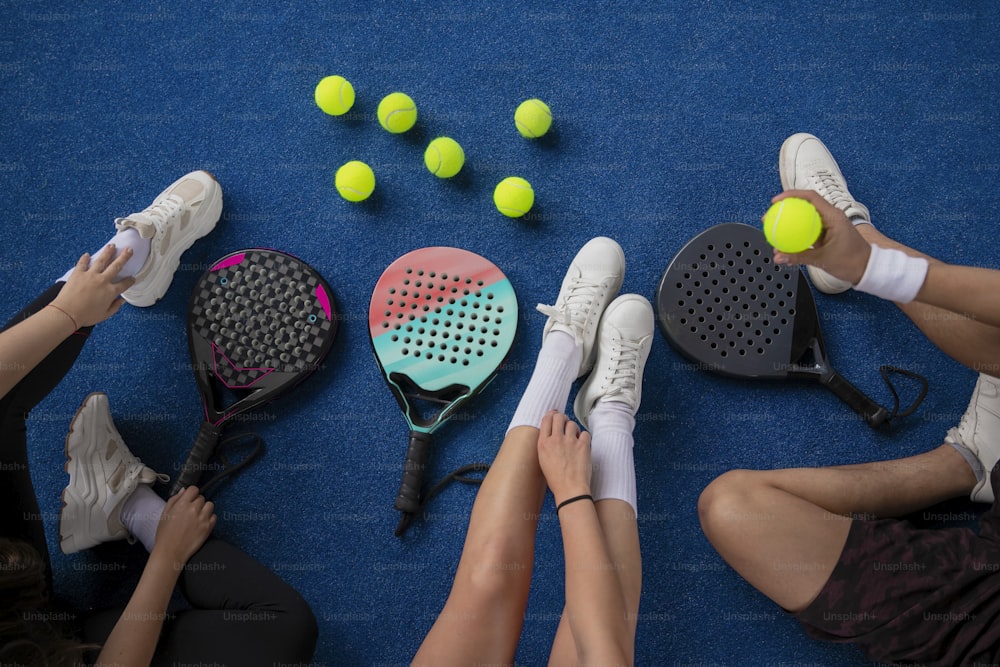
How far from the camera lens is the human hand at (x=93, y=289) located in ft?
3.14

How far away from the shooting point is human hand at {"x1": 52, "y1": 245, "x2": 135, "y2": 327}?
3.14 ft

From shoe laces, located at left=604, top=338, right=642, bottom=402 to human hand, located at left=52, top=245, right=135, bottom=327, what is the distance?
0.75 m

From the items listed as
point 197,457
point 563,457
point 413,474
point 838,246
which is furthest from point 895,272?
point 197,457

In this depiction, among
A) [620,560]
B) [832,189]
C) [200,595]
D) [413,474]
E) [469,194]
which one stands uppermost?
[832,189]

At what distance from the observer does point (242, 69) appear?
1236mm

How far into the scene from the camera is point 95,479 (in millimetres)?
1068

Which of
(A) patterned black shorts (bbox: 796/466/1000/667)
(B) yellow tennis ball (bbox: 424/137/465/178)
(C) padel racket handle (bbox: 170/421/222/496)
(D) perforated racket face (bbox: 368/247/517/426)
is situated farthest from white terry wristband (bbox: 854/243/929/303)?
(C) padel racket handle (bbox: 170/421/222/496)

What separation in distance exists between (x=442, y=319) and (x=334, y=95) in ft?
1.40

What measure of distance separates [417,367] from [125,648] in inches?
21.8

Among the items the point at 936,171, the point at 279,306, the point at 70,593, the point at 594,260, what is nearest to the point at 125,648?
the point at 70,593

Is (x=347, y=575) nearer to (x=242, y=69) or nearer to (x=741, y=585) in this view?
(x=741, y=585)

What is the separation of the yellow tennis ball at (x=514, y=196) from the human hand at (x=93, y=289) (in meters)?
0.58

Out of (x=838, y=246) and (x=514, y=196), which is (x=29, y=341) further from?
(x=838, y=246)

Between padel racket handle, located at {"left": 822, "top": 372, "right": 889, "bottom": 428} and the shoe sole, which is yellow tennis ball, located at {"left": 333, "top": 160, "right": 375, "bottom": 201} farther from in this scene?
padel racket handle, located at {"left": 822, "top": 372, "right": 889, "bottom": 428}
